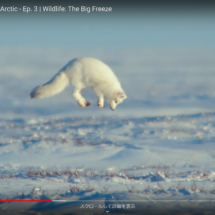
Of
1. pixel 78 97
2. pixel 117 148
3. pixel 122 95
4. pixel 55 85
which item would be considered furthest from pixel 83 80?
pixel 117 148

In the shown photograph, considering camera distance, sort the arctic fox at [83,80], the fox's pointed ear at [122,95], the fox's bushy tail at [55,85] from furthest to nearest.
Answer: the fox's pointed ear at [122,95], the fox's bushy tail at [55,85], the arctic fox at [83,80]

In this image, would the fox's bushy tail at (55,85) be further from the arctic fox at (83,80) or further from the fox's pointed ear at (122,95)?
the fox's pointed ear at (122,95)

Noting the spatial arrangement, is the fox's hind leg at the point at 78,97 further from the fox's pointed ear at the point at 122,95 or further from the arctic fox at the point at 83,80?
the fox's pointed ear at the point at 122,95

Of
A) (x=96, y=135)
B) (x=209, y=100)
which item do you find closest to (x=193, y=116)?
(x=209, y=100)

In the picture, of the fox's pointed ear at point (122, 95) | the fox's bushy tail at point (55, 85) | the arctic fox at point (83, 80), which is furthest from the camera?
the fox's pointed ear at point (122, 95)

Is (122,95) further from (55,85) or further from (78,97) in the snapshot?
(55,85)

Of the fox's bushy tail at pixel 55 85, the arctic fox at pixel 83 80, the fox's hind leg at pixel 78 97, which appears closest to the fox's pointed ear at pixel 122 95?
the arctic fox at pixel 83 80

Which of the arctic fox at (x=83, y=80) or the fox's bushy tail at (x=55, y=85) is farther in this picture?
the fox's bushy tail at (x=55, y=85)

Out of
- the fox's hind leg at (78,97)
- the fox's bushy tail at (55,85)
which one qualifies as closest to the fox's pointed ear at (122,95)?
the fox's hind leg at (78,97)

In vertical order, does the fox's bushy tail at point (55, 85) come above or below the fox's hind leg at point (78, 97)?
above
